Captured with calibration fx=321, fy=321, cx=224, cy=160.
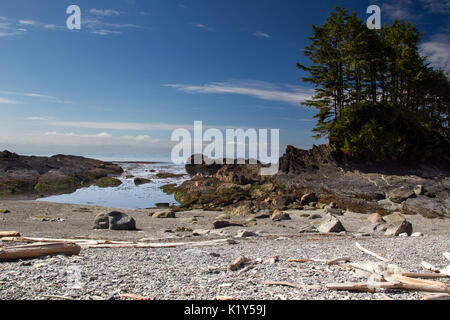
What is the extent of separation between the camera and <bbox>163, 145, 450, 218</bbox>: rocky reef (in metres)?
21.0

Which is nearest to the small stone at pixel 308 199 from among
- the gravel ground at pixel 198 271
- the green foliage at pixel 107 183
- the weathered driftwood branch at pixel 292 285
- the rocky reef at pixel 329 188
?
the rocky reef at pixel 329 188

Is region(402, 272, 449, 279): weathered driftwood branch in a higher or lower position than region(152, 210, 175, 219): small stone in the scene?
higher

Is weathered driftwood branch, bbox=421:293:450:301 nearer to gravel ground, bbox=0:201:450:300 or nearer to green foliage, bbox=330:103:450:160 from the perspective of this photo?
gravel ground, bbox=0:201:450:300

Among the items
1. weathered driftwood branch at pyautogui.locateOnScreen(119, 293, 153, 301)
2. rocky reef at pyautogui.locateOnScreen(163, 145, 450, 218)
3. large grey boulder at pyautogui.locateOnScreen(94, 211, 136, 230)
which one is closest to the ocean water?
rocky reef at pyautogui.locateOnScreen(163, 145, 450, 218)

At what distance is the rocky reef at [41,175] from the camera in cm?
3266

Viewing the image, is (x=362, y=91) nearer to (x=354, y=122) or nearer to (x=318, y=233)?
(x=354, y=122)

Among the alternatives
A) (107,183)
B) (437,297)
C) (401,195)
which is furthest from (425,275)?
(107,183)

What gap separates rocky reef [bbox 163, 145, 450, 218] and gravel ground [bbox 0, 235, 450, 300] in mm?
11949

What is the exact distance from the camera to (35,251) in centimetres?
718

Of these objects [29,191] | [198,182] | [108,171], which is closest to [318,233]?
[198,182]

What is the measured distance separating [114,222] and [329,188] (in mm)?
17072

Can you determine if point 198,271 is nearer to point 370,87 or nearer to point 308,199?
point 308,199

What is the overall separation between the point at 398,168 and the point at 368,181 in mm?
5858
